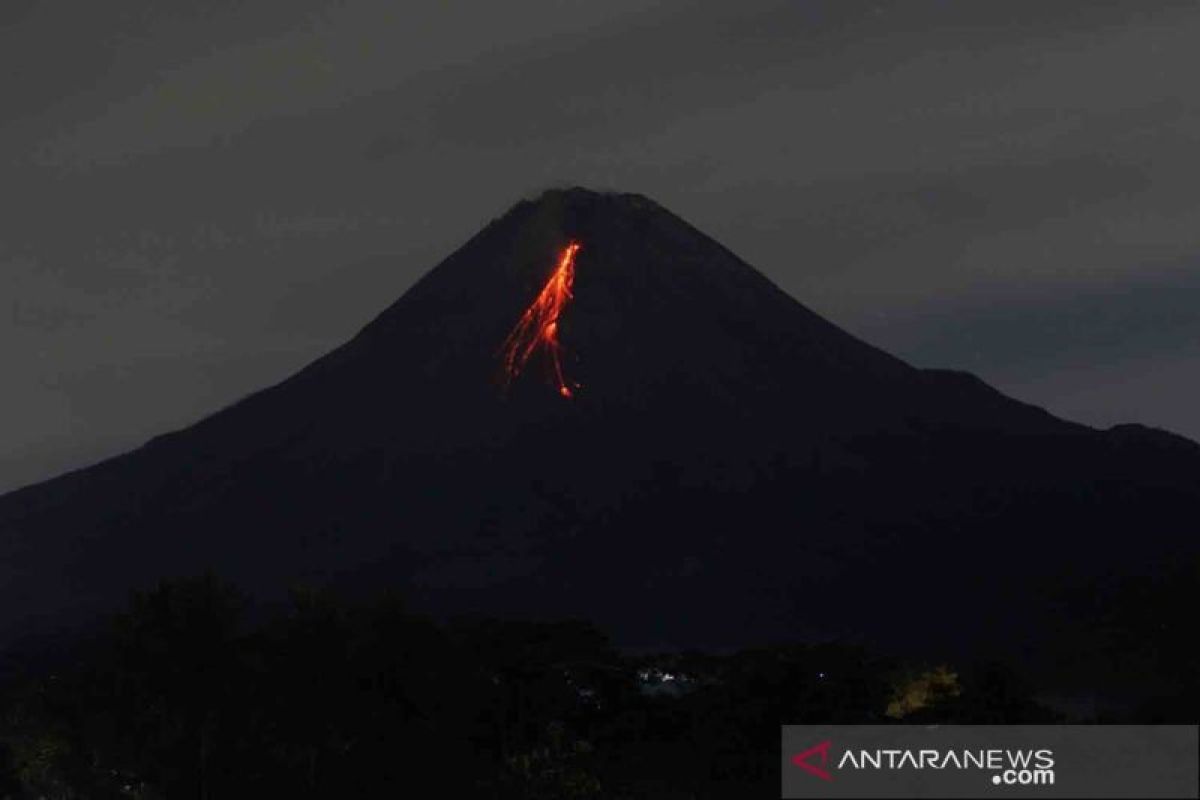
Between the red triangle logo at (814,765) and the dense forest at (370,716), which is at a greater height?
the dense forest at (370,716)

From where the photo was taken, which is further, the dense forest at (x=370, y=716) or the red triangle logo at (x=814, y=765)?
the dense forest at (x=370, y=716)

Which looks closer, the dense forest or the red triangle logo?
the red triangle logo

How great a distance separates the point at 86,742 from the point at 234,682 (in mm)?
5379

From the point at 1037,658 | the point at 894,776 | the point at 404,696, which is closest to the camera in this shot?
the point at 894,776

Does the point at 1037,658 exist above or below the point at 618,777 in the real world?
above

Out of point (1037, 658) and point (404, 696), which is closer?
point (404, 696)

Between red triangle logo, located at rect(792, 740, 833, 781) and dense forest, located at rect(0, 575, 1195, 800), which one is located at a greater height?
dense forest, located at rect(0, 575, 1195, 800)

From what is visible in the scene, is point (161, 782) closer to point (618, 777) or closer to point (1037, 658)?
point (618, 777)

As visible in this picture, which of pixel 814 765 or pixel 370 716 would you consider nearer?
pixel 814 765

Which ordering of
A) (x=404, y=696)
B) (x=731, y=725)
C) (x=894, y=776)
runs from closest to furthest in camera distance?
1. (x=894, y=776)
2. (x=731, y=725)
3. (x=404, y=696)

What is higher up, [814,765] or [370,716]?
[370,716]

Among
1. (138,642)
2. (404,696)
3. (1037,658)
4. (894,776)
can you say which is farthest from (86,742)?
(1037,658)

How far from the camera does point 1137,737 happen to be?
44.2m

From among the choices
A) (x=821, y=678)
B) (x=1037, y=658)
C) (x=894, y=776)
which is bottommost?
(x=894, y=776)
